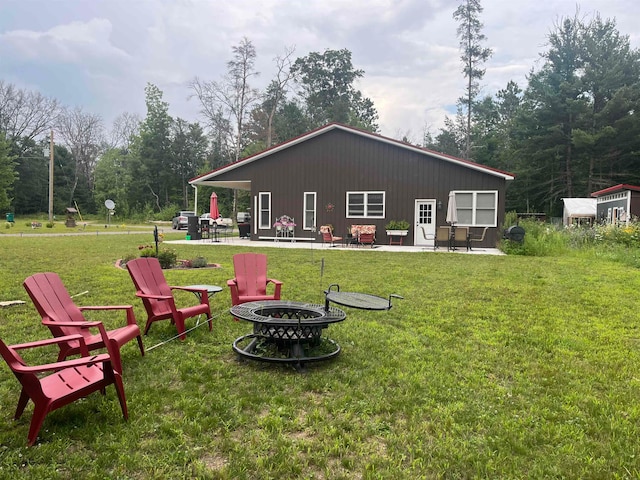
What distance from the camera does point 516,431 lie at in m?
2.60

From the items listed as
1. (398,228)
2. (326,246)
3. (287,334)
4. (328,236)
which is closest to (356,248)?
(326,246)

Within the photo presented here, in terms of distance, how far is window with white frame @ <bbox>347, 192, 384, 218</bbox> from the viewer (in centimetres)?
1672

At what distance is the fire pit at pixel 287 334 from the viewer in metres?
3.55

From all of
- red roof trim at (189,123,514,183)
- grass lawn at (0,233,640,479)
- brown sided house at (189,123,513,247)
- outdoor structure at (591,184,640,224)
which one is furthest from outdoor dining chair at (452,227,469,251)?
grass lawn at (0,233,640,479)

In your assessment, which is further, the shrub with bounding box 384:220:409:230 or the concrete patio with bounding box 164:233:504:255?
the shrub with bounding box 384:220:409:230

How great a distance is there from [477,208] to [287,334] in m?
13.5

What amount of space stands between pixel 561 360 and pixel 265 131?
38493mm

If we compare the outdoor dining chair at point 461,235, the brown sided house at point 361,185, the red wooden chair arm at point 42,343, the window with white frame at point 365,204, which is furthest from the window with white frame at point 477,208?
the red wooden chair arm at point 42,343

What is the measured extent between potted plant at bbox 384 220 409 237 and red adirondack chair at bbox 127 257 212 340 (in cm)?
1214

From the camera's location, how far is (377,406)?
9.54ft

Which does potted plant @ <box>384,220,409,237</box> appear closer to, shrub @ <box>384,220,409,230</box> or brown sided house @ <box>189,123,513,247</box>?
shrub @ <box>384,220,409,230</box>

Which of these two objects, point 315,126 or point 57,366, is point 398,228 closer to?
point 57,366

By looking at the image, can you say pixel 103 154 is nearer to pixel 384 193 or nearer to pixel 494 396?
pixel 384 193

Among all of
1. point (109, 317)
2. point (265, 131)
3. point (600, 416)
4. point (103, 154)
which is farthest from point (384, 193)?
point (103, 154)
